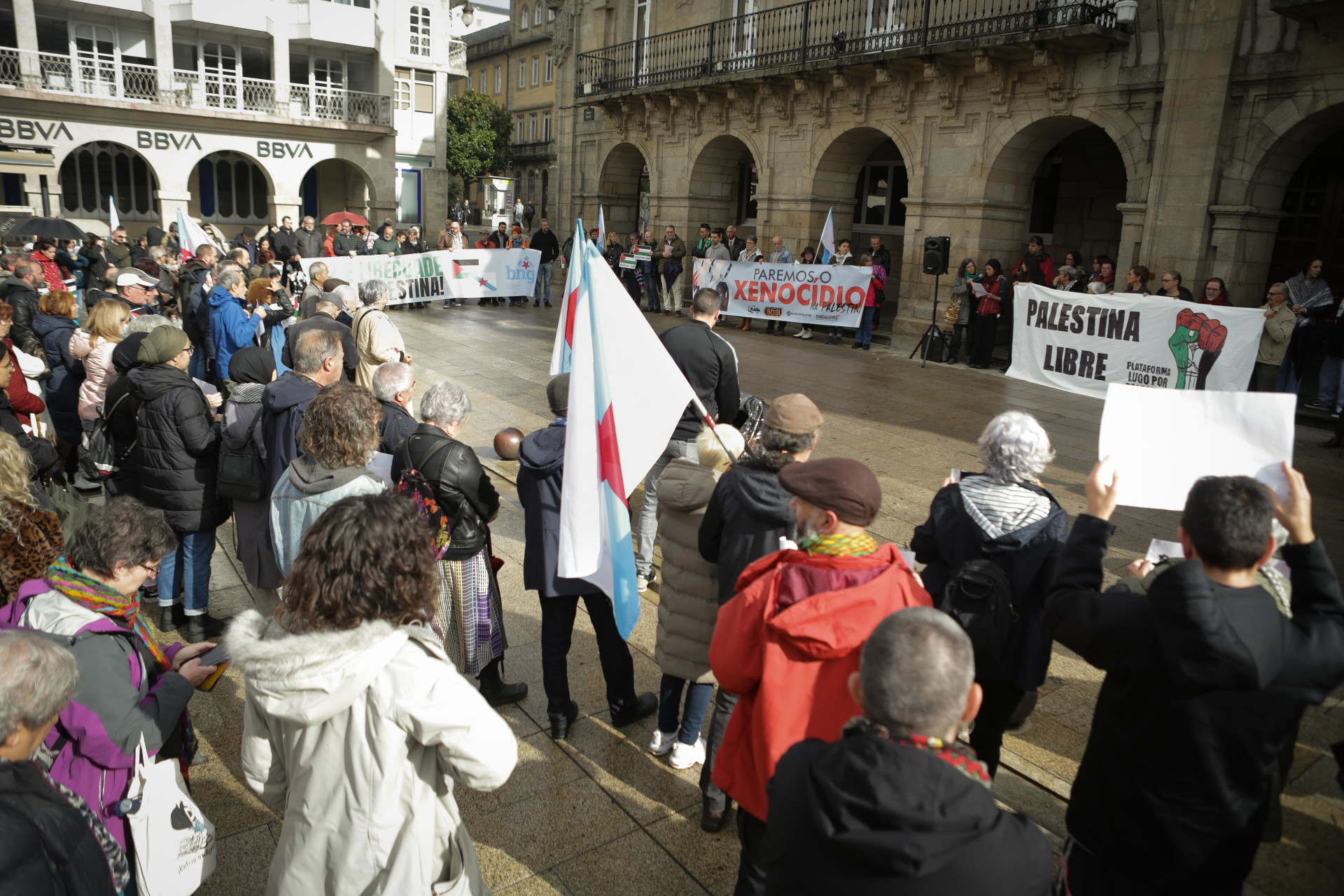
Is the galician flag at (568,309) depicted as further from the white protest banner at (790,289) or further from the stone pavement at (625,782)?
the white protest banner at (790,289)

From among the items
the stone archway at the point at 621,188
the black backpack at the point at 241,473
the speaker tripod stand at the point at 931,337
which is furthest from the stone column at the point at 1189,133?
the stone archway at the point at 621,188

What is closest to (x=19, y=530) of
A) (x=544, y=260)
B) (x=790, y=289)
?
(x=790, y=289)

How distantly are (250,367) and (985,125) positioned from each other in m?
13.7

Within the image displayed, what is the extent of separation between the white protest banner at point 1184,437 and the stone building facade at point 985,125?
426 inches

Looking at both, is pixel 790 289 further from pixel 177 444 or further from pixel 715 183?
pixel 177 444

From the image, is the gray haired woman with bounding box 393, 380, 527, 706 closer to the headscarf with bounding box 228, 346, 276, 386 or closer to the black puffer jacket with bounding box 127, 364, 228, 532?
the black puffer jacket with bounding box 127, 364, 228, 532

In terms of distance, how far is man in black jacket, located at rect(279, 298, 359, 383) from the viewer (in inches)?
226

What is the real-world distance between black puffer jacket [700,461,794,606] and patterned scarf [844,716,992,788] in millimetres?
1420

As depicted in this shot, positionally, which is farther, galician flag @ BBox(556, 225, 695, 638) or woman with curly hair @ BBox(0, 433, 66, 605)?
galician flag @ BBox(556, 225, 695, 638)

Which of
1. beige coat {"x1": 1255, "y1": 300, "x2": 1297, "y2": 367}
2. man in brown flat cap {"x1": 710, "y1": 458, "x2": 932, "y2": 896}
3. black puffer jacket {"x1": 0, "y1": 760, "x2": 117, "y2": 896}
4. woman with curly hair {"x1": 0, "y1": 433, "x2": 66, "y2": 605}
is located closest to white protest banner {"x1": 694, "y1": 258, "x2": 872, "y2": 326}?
beige coat {"x1": 1255, "y1": 300, "x2": 1297, "y2": 367}

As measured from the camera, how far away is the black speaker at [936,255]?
14703 millimetres

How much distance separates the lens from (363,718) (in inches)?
86.1

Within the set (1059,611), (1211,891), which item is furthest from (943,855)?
(1211,891)

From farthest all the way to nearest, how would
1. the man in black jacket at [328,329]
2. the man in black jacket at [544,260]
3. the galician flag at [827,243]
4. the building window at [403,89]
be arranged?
1. the building window at [403,89]
2. the man in black jacket at [544,260]
3. the galician flag at [827,243]
4. the man in black jacket at [328,329]
